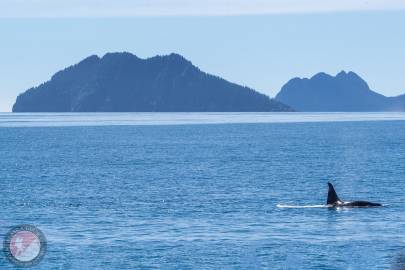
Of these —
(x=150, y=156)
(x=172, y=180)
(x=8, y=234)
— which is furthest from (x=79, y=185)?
(x=150, y=156)

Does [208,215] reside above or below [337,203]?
below

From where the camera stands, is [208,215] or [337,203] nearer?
[208,215]

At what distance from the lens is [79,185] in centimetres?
10788

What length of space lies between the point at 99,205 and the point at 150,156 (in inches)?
3574

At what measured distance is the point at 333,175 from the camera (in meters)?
124

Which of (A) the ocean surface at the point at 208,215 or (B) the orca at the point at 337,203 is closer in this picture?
(A) the ocean surface at the point at 208,215

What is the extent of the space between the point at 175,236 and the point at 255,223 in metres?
8.09

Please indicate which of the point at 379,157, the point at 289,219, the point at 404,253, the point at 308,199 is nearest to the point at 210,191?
the point at 308,199

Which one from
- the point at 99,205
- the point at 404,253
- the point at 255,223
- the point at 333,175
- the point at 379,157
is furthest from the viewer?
the point at 379,157

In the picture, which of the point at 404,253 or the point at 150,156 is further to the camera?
the point at 150,156

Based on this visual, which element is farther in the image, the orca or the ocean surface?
the orca

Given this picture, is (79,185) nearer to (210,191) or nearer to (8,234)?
(210,191)

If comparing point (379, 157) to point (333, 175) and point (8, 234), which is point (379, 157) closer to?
point (333, 175)

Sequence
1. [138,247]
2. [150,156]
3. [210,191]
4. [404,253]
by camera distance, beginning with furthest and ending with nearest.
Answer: [150,156] < [210,191] < [138,247] < [404,253]
